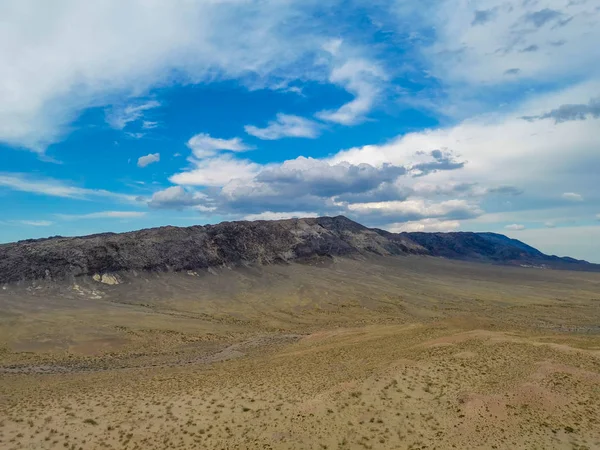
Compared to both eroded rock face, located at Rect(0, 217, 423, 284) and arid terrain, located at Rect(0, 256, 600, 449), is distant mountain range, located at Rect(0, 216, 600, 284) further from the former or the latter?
arid terrain, located at Rect(0, 256, 600, 449)

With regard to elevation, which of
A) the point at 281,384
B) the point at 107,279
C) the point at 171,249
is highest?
the point at 171,249

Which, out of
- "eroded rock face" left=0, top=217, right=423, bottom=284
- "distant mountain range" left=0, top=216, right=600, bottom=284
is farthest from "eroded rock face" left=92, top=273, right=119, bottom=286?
"distant mountain range" left=0, top=216, right=600, bottom=284

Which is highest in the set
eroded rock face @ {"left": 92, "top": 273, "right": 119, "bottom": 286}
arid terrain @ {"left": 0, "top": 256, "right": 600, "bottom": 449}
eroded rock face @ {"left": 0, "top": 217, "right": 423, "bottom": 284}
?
eroded rock face @ {"left": 0, "top": 217, "right": 423, "bottom": 284}

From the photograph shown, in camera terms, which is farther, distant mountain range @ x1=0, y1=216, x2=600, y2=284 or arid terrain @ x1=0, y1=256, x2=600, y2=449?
distant mountain range @ x1=0, y1=216, x2=600, y2=284

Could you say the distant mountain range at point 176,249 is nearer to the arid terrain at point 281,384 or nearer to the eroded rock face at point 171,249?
the eroded rock face at point 171,249

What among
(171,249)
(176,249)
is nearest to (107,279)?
(171,249)

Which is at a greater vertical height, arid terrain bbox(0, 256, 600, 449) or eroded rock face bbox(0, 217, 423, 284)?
eroded rock face bbox(0, 217, 423, 284)

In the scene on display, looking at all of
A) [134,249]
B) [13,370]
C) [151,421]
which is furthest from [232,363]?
[134,249]

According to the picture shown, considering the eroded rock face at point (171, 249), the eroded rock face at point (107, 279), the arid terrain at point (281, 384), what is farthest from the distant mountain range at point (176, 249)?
the arid terrain at point (281, 384)

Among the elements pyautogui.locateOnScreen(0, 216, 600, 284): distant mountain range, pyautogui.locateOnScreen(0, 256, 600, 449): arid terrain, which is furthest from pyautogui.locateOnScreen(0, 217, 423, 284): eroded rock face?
pyautogui.locateOnScreen(0, 256, 600, 449): arid terrain

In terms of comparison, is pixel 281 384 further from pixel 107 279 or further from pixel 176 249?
pixel 176 249

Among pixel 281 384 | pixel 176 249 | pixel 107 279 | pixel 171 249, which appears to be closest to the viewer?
pixel 281 384
